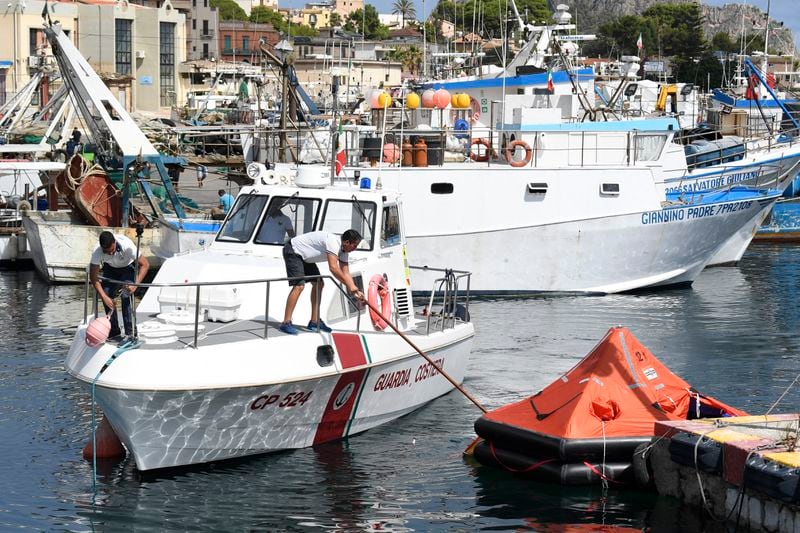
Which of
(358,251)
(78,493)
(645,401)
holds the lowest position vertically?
(78,493)

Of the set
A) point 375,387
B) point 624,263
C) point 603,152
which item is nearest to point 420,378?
point 375,387

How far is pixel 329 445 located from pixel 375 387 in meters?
0.89

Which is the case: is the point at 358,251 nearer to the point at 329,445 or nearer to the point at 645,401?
the point at 329,445

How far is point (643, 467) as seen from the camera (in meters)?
12.9

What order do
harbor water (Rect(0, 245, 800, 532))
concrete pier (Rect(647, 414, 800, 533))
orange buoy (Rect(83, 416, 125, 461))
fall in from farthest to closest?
orange buoy (Rect(83, 416, 125, 461)) < harbor water (Rect(0, 245, 800, 532)) < concrete pier (Rect(647, 414, 800, 533))

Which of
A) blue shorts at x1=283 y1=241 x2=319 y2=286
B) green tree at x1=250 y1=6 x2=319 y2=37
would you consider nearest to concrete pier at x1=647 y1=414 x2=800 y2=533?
blue shorts at x1=283 y1=241 x2=319 y2=286

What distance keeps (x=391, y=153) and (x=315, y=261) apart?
10.8 m

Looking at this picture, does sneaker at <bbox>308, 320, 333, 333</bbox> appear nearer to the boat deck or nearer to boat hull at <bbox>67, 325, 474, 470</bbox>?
the boat deck

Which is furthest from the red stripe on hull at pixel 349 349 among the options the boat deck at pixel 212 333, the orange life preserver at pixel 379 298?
the orange life preserver at pixel 379 298

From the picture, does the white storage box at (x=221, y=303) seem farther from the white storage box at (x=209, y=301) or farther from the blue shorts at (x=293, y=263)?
the blue shorts at (x=293, y=263)

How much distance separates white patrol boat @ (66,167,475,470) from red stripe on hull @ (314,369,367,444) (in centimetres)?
2

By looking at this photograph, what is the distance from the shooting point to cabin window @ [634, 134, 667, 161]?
1129 inches

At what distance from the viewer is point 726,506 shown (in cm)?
1202

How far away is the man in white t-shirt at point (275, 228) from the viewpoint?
51.8 ft
